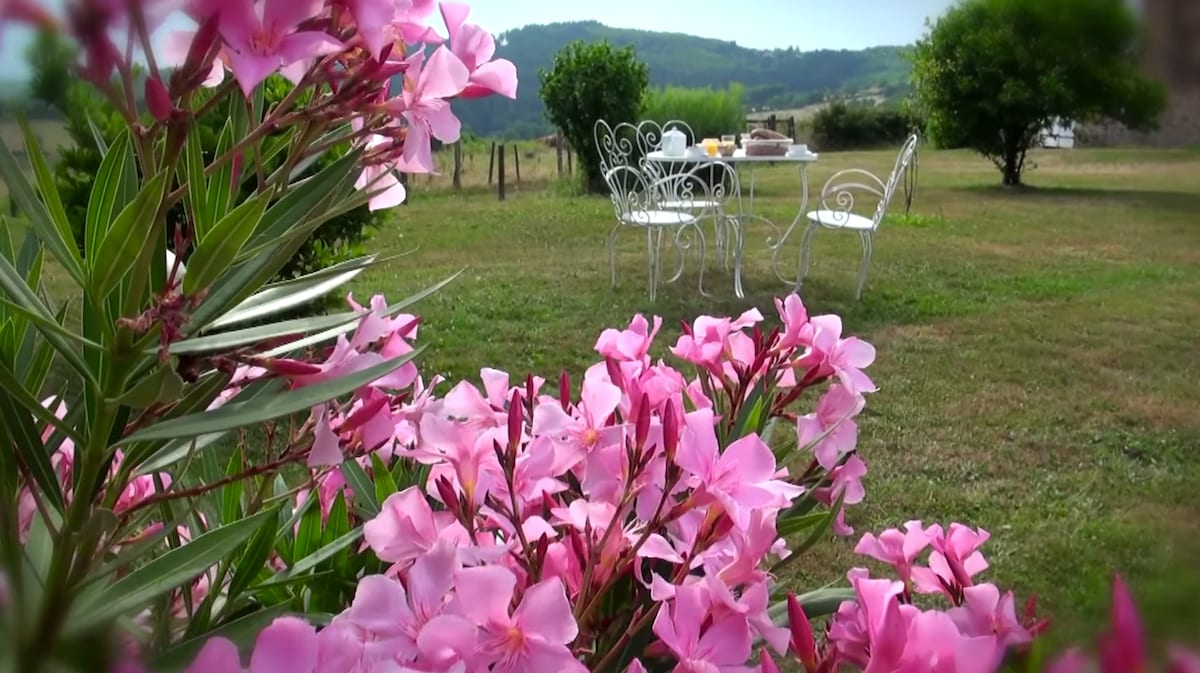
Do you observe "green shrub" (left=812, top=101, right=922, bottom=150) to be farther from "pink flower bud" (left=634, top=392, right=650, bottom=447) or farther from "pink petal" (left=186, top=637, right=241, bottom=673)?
"pink petal" (left=186, top=637, right=241, bottom=673)

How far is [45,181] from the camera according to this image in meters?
0.25

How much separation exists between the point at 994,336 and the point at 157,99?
3.95m

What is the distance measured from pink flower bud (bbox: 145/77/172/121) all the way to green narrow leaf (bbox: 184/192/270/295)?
0.16 ft

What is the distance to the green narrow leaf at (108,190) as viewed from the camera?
0.36 meters

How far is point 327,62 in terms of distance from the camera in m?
0.31

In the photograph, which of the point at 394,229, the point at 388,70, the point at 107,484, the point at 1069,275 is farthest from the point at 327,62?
the point at 394,229

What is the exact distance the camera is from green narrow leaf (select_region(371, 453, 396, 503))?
0.50m

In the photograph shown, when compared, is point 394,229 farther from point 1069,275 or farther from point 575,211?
point 1069,275

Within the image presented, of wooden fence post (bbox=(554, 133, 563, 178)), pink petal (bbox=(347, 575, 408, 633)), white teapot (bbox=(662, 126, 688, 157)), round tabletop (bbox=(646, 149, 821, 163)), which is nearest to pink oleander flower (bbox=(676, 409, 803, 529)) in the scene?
pink petal (bbox=(347, 575, 408, 633))

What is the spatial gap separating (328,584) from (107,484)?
0.14 meters

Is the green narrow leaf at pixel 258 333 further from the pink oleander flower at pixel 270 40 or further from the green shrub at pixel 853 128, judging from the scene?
the green shrub at pixel 853 128

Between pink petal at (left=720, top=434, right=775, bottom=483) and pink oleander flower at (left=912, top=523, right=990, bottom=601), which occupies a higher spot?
pink petal at (left=720, top=434, right=775, bottom=483)

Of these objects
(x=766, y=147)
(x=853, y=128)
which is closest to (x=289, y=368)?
(x=766, y=147)

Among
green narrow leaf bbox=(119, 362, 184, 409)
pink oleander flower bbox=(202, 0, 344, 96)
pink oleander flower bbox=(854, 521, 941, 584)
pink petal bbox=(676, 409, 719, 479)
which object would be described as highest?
pink oleander flower bbox=(202, 0, 344, 96)
